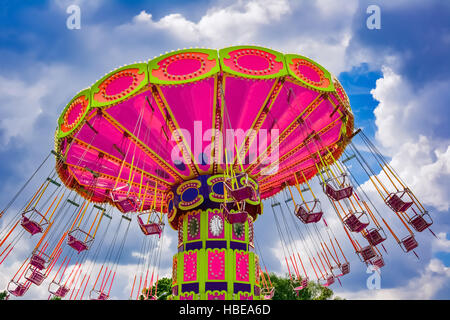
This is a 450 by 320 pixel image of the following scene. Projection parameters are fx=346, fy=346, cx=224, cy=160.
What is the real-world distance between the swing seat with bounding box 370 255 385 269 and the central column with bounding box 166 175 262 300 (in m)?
3.78

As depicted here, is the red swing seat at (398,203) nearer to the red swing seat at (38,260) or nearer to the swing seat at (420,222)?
the swing seat at (420,222)

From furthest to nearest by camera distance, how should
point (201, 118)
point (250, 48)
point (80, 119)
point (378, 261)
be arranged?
1. point (201, 118)
2. point (378, 261)
3. point (80, 119)
4. point (250, 48)

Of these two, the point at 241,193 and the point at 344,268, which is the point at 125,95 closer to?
the point at 241,193

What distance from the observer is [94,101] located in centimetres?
1018

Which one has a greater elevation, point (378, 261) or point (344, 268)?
point (344, 268)

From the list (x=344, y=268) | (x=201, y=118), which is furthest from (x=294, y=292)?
(x=201, y=118)

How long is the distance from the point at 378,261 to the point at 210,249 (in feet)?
17.8

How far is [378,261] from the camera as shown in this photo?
1111 cm

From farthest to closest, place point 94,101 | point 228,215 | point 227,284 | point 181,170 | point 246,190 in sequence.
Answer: point 181,170 < point 227,284 < point 94,101 < point 228,215 < point 246,190

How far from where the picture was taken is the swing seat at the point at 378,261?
1104 centimetres

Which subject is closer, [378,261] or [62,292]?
[378,261]
